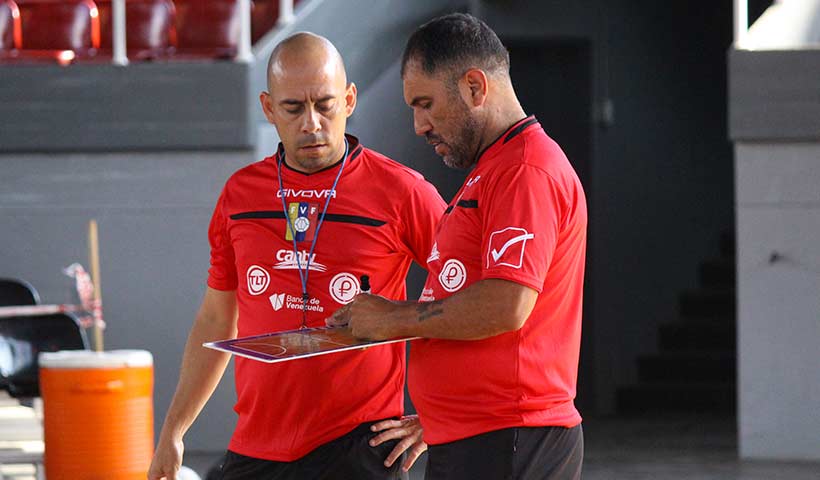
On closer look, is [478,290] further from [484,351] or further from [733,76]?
[733,76]

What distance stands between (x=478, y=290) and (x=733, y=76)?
4.90m

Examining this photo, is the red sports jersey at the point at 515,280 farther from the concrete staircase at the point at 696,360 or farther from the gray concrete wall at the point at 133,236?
the concrete staircase at the point at 696,360

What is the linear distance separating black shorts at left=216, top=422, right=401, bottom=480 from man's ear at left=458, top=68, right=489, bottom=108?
859 millimetres

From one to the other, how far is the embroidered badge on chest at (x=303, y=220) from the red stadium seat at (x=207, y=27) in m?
4.74

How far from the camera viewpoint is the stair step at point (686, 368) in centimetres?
940

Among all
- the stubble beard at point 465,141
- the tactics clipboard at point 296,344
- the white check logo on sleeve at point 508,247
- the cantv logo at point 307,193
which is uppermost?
the stubble beard at point 465,141

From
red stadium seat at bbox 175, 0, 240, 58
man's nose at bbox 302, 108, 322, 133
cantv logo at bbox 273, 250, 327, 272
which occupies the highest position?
red stadium seat at bbox 175, 0, 240, 58

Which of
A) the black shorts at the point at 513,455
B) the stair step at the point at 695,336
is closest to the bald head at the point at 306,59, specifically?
the black shorts at the point at 513,455

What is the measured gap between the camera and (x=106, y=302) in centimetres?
679

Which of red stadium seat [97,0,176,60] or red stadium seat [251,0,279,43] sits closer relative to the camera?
red stadium seat [97,0,176,60]

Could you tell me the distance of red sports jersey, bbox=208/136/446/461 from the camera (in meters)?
2.77

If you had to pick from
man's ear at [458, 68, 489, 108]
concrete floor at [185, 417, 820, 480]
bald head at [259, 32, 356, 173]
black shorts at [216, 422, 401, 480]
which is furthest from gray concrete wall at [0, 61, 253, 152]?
man's ear at [458, 68, 489, 108]

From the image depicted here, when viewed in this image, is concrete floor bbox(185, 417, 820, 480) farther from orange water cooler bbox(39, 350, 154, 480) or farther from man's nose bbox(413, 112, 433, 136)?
man's nose bbox(413, 112, 433, 136)

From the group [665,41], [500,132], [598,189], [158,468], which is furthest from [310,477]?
[665,41]
